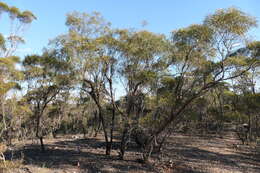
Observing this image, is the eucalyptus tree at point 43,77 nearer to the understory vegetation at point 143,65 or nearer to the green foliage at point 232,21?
the understory vegetation at point 143,65

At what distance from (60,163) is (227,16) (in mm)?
7369

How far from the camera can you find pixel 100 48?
7887 millimetres

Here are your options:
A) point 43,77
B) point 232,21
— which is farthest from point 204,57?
point 43,77

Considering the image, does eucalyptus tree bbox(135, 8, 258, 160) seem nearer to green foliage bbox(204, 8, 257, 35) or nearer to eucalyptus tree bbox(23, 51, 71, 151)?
green foliage bbox(204, 8, 257, 35)

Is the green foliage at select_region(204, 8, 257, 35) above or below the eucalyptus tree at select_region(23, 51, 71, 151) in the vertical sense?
above

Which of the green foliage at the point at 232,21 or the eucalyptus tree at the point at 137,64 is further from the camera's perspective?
the eucalyptus tree at the point at 137,64

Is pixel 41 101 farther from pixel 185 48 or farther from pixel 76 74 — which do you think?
pixel 185 48

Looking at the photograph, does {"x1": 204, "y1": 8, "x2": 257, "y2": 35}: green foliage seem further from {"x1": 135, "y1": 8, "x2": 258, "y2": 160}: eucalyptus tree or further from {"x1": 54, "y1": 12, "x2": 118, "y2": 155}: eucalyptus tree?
{"x1": 54, "y1": 12, "x2": 118, "y2": 155}: eucalyptus tree

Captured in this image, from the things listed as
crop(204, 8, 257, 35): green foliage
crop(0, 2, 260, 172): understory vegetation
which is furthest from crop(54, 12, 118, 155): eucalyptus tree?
crop(204, 8, 257, 35): green foliage

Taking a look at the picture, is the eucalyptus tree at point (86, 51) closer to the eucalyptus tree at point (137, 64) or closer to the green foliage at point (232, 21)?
the eucalyptus tree at point (137, 64)

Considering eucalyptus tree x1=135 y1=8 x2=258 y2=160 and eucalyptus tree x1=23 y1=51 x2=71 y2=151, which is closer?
eucalyptus tree x1=135 y1=8 x2=258 y2=160

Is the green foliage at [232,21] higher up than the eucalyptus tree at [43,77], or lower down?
higher up

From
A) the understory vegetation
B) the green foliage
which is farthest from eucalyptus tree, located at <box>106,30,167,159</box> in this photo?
the green foliage

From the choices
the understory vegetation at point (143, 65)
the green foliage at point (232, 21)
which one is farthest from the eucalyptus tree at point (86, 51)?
the green foliage at point (232, 21)
